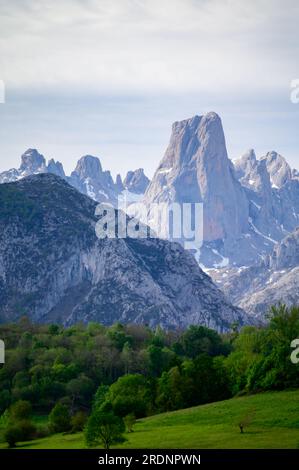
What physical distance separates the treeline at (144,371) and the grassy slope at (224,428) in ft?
35.5

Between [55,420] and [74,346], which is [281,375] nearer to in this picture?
[55,420]

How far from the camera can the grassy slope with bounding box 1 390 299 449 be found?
64250mm

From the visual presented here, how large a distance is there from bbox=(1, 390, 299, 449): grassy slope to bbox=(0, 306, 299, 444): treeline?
10.8 metres

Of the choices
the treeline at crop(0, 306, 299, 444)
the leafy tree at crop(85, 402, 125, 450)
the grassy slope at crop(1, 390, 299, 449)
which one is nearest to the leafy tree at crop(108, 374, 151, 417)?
the treeline at crop(0, 306, 299, 444)

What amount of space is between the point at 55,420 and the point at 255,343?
142ft

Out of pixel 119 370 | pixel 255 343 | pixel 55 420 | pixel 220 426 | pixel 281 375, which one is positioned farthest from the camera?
pixel 119 370

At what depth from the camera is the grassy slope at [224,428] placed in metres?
64.2

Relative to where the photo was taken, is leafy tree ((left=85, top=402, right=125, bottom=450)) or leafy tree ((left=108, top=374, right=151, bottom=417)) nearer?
leafy tree ((left=85, top=402, right=125, bottom=450))

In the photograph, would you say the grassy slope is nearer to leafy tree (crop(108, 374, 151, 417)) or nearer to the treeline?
the treeline

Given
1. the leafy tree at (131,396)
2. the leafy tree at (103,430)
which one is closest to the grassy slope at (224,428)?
the leafy tree at (103,430)

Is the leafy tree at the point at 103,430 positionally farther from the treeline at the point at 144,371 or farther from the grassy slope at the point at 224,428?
the treeline at the point at 144,371
